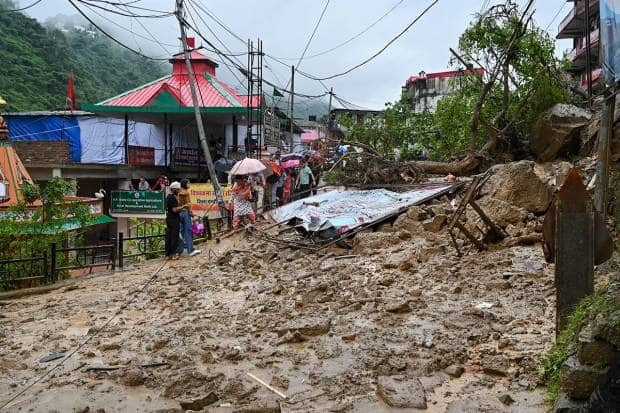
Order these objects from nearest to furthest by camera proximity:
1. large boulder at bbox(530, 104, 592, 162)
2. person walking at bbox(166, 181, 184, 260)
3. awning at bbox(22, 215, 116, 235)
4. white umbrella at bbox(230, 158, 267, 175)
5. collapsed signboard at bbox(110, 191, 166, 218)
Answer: awning at bbox(22, 215, 116, 235) < person walking at bbox(166, 181, 184, 260) < large boulder at bbox(530, 104, 592, 162) < white umbrella at bbox(230, 158, 267, 175) < collapsed signboard at bbox(110, 191, 166, 218)

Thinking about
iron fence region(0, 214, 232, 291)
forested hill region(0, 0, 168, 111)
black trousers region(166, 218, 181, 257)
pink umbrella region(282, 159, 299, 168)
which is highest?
forested hill region(0, 0, 168, 111)

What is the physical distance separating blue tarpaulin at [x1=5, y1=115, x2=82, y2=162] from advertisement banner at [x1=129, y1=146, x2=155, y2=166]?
140 inches

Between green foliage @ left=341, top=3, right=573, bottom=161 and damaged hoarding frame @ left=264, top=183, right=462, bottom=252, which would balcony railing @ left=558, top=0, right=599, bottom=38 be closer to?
green foliage @ left=341, top=3, right=573, bottom=161

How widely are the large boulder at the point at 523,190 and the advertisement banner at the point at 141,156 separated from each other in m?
18.1

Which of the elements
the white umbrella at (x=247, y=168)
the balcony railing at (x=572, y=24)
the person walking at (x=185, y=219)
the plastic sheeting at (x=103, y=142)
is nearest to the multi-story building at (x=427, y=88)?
the balcony railing at (x=572, y=24)

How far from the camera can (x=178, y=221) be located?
37.2 feet

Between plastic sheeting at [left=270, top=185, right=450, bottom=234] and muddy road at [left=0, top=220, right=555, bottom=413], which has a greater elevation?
plastic sheeting at [left=270, top=185, right=450, bottom=234]

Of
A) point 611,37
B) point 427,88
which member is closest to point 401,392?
point 611,37

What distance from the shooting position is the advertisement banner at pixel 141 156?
2450cm

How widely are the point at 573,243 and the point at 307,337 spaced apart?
8.97ft

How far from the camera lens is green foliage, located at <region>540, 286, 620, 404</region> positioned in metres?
3.60

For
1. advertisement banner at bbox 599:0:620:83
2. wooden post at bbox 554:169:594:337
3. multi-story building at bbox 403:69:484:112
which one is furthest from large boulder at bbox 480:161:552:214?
multi-story building at bbox 403:69:484:112

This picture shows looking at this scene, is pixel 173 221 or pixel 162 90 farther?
pixel 162 90

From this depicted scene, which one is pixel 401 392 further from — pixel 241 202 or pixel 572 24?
pixel 572 24
